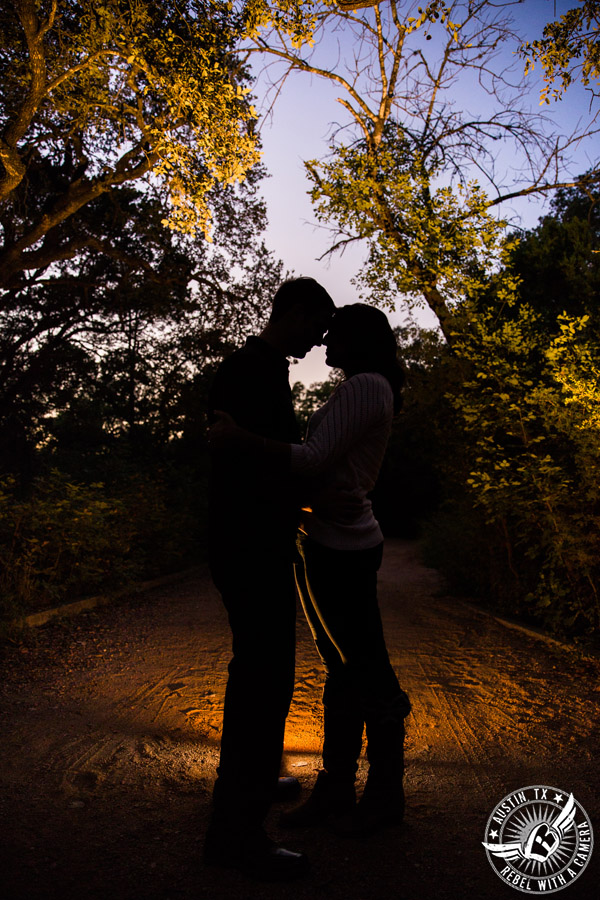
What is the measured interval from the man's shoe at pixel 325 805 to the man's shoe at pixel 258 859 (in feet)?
1.03

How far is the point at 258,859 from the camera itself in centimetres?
203

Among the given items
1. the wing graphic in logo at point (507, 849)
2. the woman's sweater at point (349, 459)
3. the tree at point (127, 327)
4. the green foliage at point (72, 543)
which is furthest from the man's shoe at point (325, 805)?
the tree at point (127, 327)

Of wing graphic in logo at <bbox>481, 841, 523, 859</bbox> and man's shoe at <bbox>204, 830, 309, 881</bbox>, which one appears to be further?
wing graphic in logo at <bbox>481, 841, 523, 859</bbox>

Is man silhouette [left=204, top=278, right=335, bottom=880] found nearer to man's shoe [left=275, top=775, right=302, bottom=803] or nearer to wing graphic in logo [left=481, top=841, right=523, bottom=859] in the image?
man's shoe [left=275, top=775, right=302, bottom=803]

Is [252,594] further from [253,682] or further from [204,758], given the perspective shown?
[204,758]

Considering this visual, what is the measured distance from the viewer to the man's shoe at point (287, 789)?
8.71 feet

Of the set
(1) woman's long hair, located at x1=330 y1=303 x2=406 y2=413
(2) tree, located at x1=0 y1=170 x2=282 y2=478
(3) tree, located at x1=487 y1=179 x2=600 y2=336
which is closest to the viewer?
(1) woman's long hair, located at x1=330 y1=303 x2=406 y2=413

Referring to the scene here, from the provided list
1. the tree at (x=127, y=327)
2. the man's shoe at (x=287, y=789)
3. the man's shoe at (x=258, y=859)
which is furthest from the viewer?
the tree at (x=127, y=327)

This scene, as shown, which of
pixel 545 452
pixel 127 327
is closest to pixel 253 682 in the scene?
pixel 545 452

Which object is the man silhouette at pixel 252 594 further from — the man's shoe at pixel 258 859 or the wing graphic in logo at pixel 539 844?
the wing graphic in logo at pixel 539 844

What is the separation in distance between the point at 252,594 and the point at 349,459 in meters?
0.66

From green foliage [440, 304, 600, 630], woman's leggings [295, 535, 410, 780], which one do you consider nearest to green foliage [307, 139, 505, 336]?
green foliage [440, 304, 600, 630]

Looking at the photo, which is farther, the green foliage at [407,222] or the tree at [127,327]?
the tree at [127,327]

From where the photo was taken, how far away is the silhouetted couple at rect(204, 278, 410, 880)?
82.7 inches
